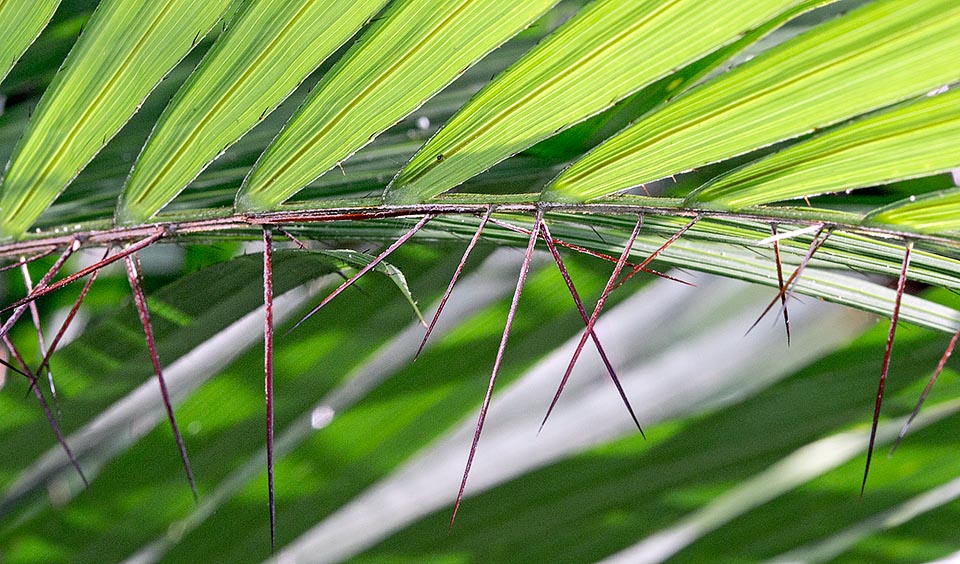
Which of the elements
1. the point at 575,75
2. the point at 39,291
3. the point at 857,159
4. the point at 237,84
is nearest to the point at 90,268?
the point at 39,291

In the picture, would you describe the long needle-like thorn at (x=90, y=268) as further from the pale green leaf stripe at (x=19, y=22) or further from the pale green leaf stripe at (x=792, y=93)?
the pale green leaf stripe at (x=792, y=93)

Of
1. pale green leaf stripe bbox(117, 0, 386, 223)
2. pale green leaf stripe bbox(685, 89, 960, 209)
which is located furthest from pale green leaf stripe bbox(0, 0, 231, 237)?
pale green leaf stripe bbox(685, 89, 960, 209)

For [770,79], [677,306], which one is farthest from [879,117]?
[677,306]

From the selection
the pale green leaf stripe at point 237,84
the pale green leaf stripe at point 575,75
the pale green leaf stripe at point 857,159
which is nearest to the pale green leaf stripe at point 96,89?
the pale green leaf stripe at point 237,84

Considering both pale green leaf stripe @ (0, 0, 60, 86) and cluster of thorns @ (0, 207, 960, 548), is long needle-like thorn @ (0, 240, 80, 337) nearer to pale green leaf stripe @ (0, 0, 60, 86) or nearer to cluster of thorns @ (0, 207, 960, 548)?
cluster of thorns @ (0, 207, 960, 548)

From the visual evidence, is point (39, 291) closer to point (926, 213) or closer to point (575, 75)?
point (575, 75)

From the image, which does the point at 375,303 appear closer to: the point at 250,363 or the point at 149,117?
the point at 250,363
